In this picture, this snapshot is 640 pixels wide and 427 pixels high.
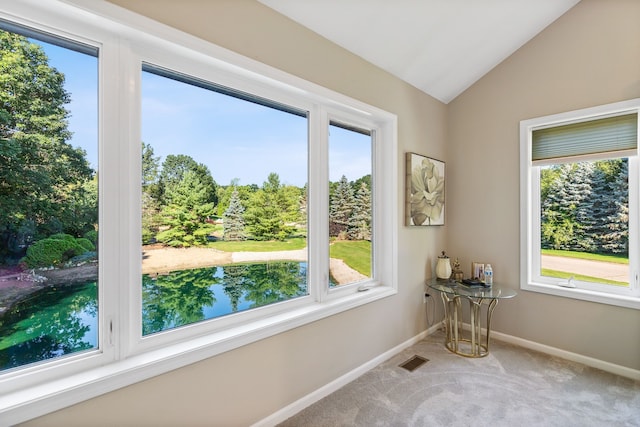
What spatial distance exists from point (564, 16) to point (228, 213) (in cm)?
330

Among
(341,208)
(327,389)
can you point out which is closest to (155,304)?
(327,389)

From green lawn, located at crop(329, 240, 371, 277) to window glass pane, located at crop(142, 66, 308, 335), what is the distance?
0.33 meters

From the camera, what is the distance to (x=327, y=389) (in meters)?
2.12

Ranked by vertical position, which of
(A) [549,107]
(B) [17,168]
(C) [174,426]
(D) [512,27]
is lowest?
(C) [174,426]

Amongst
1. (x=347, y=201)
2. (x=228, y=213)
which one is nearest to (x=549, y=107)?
(x=347, y=201)

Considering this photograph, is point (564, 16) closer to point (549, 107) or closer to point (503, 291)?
point (549, 107)

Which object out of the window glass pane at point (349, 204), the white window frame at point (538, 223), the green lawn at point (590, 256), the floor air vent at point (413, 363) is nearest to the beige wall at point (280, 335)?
the floor air vent at point (413, 363)

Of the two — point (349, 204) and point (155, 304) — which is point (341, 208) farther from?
point (155, 304)

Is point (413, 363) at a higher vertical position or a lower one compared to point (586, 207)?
lower

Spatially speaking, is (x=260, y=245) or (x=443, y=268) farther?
(x=443, y=268)

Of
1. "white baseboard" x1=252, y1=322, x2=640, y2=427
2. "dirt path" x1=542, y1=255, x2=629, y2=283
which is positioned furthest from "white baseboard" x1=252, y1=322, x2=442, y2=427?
"dirt path" x1=542, y1=255, x2=629, y2=283

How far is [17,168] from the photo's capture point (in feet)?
3.86

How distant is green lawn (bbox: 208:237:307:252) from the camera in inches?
70.5

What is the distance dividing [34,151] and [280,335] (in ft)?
4.91
